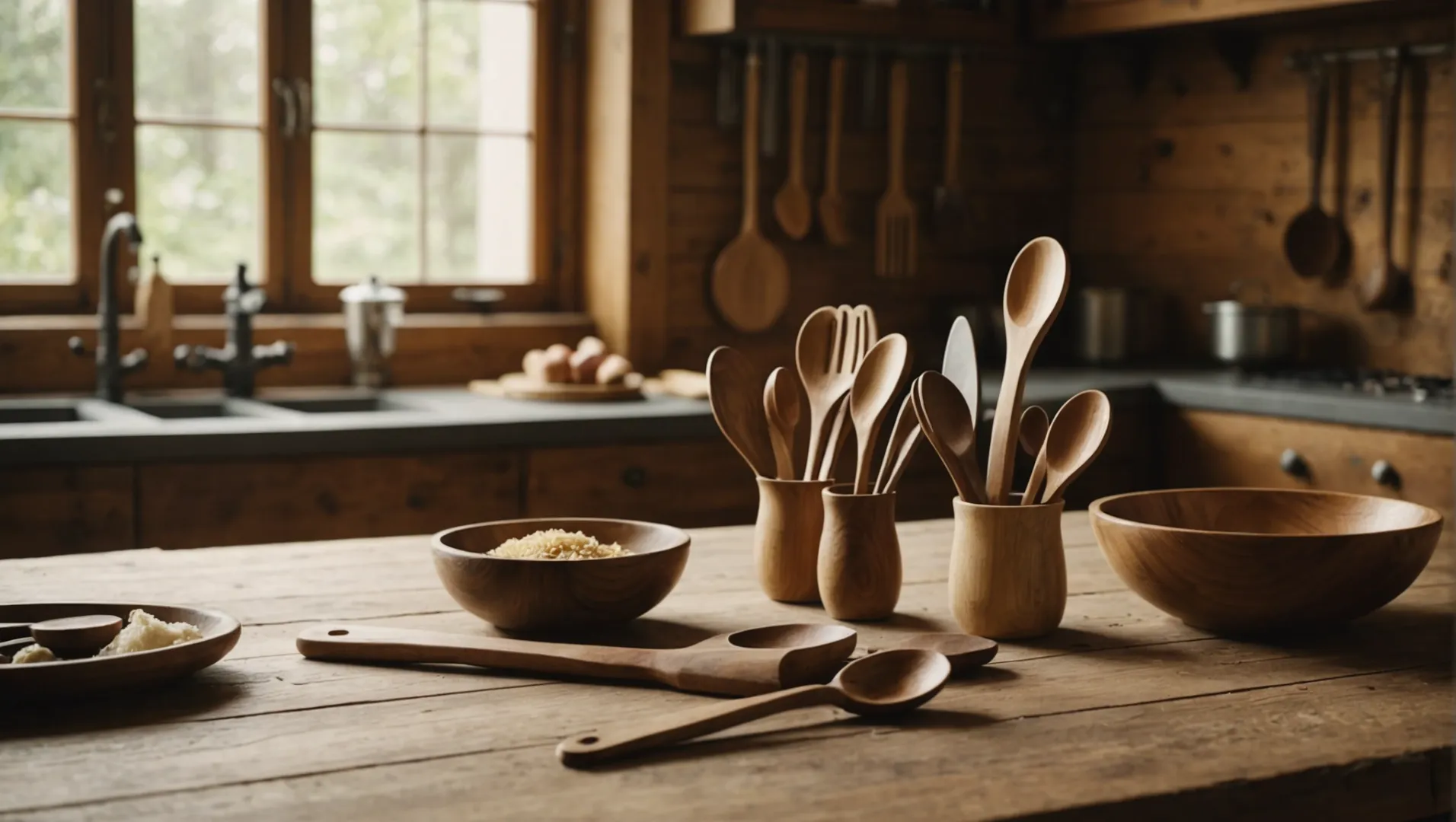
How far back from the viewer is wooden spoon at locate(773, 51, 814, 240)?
3621 mm

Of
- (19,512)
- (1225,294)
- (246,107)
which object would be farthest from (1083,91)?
(19,512)

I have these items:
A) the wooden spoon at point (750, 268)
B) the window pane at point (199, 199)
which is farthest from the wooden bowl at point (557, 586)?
the wooden spoon at point (750, 268)

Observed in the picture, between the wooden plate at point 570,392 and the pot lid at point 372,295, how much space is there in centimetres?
30

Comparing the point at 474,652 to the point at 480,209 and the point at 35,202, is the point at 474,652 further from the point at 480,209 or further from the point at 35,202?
the point at 480,209

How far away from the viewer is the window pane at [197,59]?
127 inches

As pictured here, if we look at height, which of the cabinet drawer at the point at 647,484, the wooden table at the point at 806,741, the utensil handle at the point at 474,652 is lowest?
the cabinet drawer at the point at 647,484

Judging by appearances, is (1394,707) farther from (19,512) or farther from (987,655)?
(19,512)

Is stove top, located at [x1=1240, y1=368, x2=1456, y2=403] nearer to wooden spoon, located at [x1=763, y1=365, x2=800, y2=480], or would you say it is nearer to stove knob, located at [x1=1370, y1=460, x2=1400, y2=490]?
stove knob, located at [x1=1370, y1=460, x2=1400, y2=490]

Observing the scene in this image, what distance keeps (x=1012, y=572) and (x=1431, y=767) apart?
1.13 feet

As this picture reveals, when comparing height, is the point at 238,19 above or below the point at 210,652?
above

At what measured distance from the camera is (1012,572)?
126 centimetres

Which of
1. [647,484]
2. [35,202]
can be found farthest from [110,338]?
[647,484]

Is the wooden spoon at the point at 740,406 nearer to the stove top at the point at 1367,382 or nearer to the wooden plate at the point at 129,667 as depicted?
the wooden plate at the point at 129,667

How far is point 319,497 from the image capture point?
265cm
